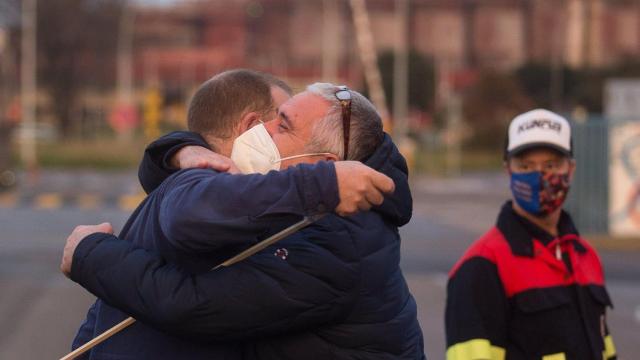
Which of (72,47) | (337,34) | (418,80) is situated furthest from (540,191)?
(337,34)

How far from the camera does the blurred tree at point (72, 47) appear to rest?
2970 inches

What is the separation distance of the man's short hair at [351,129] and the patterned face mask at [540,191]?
1336mm

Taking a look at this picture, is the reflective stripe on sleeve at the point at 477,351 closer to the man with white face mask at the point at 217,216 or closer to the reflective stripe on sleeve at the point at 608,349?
the reflective stripe on sleeve at the point at 608,349

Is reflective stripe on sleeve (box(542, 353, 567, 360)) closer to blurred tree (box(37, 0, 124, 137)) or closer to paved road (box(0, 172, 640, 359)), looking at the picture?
paved road (box(0, 172, 640, 359))

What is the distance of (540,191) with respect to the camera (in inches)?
154

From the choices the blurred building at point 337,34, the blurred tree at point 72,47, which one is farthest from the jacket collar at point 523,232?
the blurred tree at point 72,47

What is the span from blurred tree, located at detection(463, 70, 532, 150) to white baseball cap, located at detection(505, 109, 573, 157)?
5229cm

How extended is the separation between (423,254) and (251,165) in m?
16.3

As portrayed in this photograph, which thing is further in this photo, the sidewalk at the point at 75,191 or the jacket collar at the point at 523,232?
the sidewalk at the point at 75,191

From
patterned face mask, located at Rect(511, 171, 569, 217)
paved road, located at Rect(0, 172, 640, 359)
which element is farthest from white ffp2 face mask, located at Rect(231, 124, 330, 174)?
paved road, located at Rect(0, 172, 640, 359)

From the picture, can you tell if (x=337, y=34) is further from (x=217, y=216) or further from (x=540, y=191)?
(x=217, y=216)

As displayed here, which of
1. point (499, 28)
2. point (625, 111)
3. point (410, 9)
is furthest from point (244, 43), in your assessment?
point (625, 111)

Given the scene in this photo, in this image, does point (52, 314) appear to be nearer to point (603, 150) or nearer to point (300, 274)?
point (300, 274)

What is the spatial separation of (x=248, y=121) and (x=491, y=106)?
2242 inches
